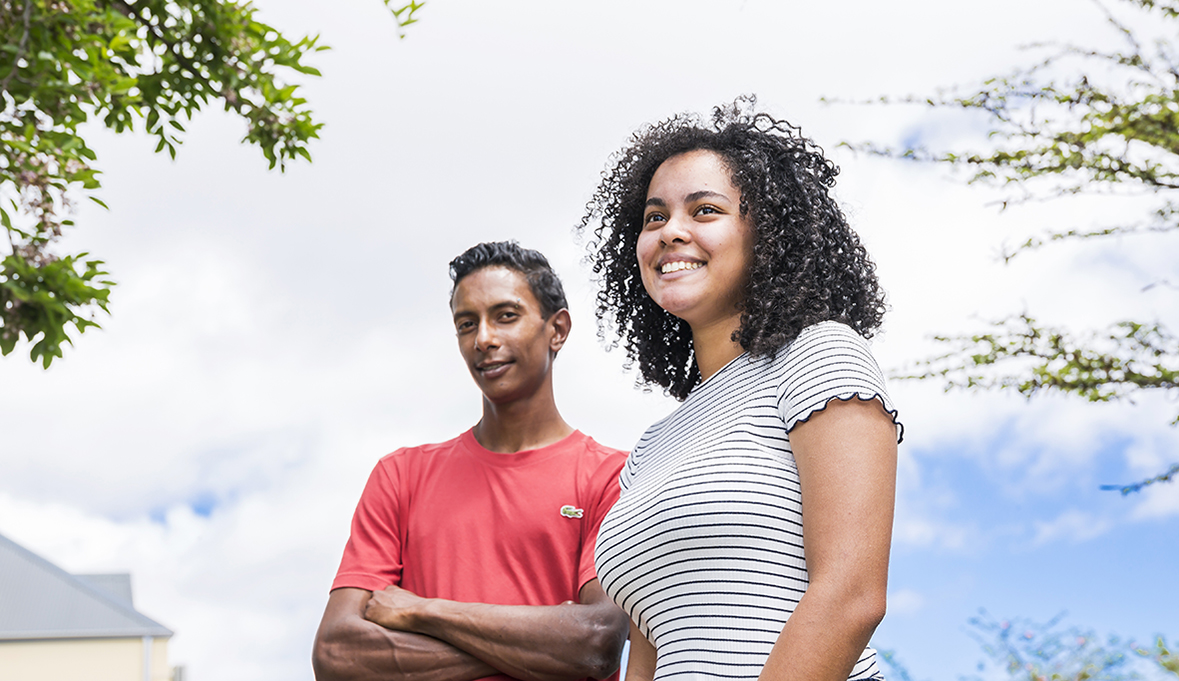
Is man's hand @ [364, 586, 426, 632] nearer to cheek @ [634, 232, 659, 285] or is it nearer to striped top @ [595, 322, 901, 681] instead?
striped top @ [595, 322, 901, 681]

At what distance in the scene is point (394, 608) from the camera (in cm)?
303

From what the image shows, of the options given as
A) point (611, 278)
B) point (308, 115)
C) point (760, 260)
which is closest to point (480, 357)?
point (611, 278)

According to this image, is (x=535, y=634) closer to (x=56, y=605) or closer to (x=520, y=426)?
(x=520, y=426)

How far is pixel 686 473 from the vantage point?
6.79 ft

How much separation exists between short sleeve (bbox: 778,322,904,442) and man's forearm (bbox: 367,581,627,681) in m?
Result: 1.19

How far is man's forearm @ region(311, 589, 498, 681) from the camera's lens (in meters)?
2.95


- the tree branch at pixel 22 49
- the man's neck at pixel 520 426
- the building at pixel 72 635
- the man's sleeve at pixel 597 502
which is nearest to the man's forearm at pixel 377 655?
the man's sleeve at pixel 597 502

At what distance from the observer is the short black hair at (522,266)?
3.60m

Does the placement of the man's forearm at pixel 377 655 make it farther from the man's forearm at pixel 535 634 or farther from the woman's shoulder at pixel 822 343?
the woman's shoulder at pixel 822 343

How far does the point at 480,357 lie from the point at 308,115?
5.66ft

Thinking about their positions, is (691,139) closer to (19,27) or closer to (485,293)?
(485,293)

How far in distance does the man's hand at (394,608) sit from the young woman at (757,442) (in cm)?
85

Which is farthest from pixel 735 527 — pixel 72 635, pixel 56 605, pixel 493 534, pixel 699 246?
pixel 56 605

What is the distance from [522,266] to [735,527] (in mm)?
1871
